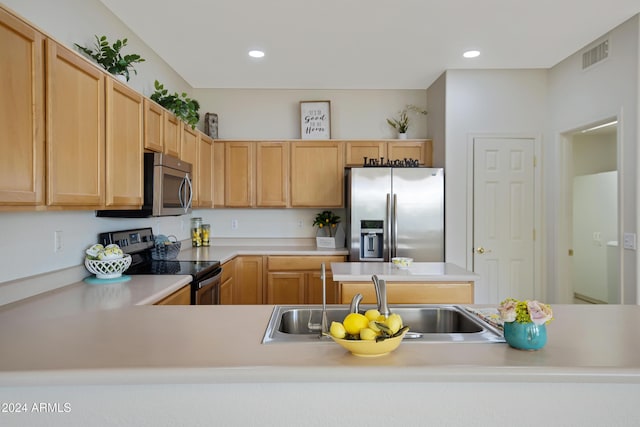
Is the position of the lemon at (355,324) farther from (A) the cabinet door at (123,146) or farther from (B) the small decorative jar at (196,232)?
(B) the small decorative jar at (196,232)

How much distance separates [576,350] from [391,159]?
3235 millimetres

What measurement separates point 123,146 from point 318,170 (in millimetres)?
2306

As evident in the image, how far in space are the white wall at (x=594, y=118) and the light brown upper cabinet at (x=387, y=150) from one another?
46.5 inches

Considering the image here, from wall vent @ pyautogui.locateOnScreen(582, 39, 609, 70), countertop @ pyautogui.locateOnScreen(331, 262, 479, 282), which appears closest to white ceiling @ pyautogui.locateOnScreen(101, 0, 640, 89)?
wall vent @ pyautogui.locateOnScreen(582, 39, 609, 70)

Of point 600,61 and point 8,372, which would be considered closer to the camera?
point 8,372

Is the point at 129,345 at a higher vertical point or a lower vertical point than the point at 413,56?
lower

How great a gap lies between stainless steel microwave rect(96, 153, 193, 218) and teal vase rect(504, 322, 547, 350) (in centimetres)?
217

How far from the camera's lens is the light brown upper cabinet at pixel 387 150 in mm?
4227

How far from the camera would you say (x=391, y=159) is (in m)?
4.23

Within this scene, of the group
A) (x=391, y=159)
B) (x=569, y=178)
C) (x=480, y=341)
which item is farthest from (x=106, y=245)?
(x=569, y=178)

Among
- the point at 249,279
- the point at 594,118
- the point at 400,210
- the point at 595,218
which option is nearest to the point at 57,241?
the point at 249,279

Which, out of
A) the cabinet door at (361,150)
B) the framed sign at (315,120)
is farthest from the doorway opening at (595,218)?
the framed sign at (315,120)

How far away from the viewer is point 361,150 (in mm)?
4230

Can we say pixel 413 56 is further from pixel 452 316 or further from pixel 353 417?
pixel 353 417
